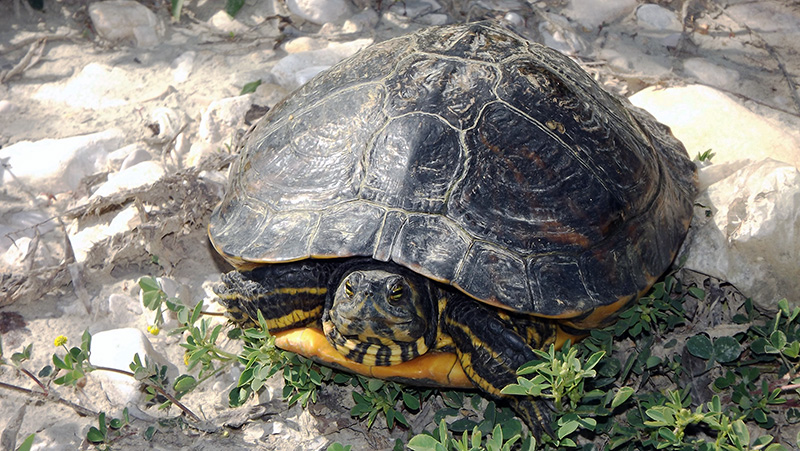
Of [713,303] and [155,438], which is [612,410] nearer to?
[713,303]

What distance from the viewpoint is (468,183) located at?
2.90 meters

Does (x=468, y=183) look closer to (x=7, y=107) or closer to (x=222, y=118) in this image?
(x=222, y=118)

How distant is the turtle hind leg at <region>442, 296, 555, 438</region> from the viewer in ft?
9.53

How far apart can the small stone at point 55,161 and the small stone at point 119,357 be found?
1.39m

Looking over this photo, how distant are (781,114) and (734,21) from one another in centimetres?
127

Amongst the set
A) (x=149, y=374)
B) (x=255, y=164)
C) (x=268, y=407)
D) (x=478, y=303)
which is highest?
(x=255, y=164)

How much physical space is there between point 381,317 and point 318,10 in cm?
370

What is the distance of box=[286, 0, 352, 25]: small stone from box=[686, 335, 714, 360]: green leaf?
152 inches

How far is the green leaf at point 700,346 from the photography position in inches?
122

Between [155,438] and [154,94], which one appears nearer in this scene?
[155,438]

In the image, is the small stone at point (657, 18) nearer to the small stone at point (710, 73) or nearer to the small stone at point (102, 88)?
the small stone at point (710, 73)

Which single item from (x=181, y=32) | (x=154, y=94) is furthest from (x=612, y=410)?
(x=181, y=32)

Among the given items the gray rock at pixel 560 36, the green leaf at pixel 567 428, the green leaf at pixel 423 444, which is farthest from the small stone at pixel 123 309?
the gray rock at pixel 560 36

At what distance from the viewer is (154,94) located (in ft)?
16.7
